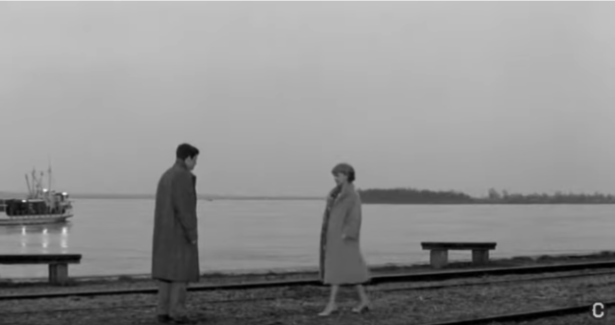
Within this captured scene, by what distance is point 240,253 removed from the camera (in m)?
59.9

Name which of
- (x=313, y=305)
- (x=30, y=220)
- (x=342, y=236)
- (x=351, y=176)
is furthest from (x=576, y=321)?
(x=30, y=220)

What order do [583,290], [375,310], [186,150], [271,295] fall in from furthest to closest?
[583,290] < [271,295] < [375,310] < [186,150]

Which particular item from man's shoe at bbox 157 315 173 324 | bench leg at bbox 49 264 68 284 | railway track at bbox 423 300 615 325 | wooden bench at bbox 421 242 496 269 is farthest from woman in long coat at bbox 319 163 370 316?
wooden bench at bbox 421 242 496 269

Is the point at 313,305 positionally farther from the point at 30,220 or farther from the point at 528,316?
the point at 30,220

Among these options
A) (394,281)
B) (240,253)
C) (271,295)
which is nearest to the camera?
(271,295)

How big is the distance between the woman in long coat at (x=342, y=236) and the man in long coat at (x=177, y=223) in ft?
5.52

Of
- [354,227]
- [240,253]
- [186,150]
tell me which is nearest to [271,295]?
[354,227]

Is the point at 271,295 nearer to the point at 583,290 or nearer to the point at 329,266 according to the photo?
the point at 329,266

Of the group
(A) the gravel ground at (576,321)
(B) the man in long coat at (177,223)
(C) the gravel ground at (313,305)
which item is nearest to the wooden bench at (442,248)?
(C) the gravel ground at (313,305)

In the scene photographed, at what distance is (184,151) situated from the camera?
993 centimetres

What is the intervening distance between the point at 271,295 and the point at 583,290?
481 centimetres

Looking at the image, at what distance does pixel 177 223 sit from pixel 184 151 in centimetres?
74

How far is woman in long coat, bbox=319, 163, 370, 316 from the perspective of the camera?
422 inches
